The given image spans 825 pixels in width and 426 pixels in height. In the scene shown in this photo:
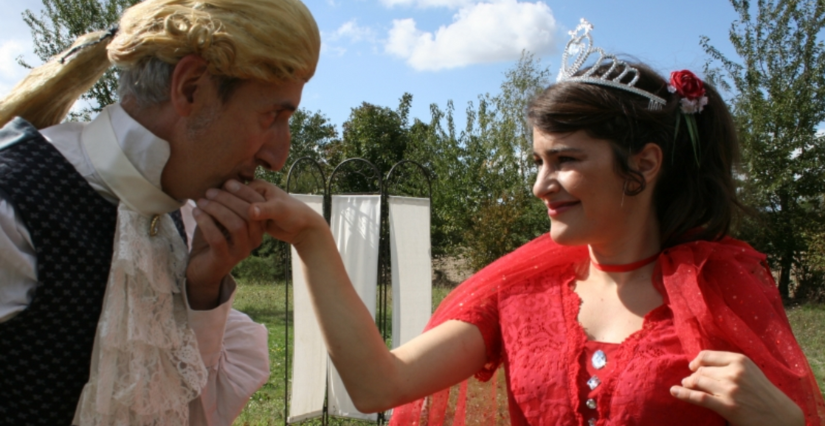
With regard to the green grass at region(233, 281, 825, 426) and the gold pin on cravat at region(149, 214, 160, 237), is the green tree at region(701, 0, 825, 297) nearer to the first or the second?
the green grass at region(233, 281, 825, 426)

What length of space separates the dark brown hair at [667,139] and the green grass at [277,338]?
483 centimetres

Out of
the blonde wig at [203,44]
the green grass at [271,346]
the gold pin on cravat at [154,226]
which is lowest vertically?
the green grass at [271,346]

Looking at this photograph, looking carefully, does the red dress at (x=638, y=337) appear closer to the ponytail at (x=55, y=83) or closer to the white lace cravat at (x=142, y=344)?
the white lace cravat at (x=142, y=344)

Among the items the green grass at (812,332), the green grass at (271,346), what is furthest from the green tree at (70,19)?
the green grass at (812,332)

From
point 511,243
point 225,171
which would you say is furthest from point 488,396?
point 511,243

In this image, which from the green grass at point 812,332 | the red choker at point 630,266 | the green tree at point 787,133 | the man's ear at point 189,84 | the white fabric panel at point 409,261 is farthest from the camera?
the green tree at point 787,133

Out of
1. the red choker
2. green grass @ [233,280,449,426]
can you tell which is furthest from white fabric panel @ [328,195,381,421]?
the red choker

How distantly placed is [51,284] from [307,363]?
4.85 meters

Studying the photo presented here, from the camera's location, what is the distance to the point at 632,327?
189 cm

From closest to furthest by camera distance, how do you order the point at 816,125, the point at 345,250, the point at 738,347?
the point at 738,347 → the point at 345,250 → the point at 816,125

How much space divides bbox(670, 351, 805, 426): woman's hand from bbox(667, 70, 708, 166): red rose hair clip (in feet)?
2.14

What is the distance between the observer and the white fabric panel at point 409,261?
20.3 ft

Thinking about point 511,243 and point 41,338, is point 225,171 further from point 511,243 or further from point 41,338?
point 511,243

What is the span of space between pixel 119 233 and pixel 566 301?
1283 mm
